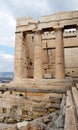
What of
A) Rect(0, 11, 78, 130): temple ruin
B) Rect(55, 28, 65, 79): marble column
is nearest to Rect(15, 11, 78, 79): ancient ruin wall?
Rect(0, 11, 78, 130): temple ruin

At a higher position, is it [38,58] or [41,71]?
[38,58]

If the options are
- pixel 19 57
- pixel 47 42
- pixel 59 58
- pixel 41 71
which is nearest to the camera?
pixel 59 58

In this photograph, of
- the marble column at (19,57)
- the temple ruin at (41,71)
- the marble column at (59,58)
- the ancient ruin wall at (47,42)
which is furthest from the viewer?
the marble column at (19,57)

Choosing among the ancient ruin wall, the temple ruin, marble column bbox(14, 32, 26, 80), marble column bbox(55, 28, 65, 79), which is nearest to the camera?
the temple ruin

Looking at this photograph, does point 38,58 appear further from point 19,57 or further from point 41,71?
point 19,57

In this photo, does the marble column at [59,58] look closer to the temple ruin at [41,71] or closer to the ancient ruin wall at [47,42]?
the temple ruin at [41,71]

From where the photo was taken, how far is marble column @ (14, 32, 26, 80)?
53.5 feet

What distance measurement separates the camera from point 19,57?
16.4m

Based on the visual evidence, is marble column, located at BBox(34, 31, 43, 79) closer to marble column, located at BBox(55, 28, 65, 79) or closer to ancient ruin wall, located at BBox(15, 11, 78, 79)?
ancient ruin wall, located at BBox(15, 11, 78, 79)

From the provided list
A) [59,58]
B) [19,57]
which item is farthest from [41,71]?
[19,57]

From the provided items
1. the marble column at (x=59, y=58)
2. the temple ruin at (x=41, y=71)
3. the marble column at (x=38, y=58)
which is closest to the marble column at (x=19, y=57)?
the temple ruin at (x=41, y=71)

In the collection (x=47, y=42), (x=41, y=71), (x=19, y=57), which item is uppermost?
(x=47, y=42)

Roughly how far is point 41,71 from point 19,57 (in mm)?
2352

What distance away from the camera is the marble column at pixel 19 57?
16312 mm
